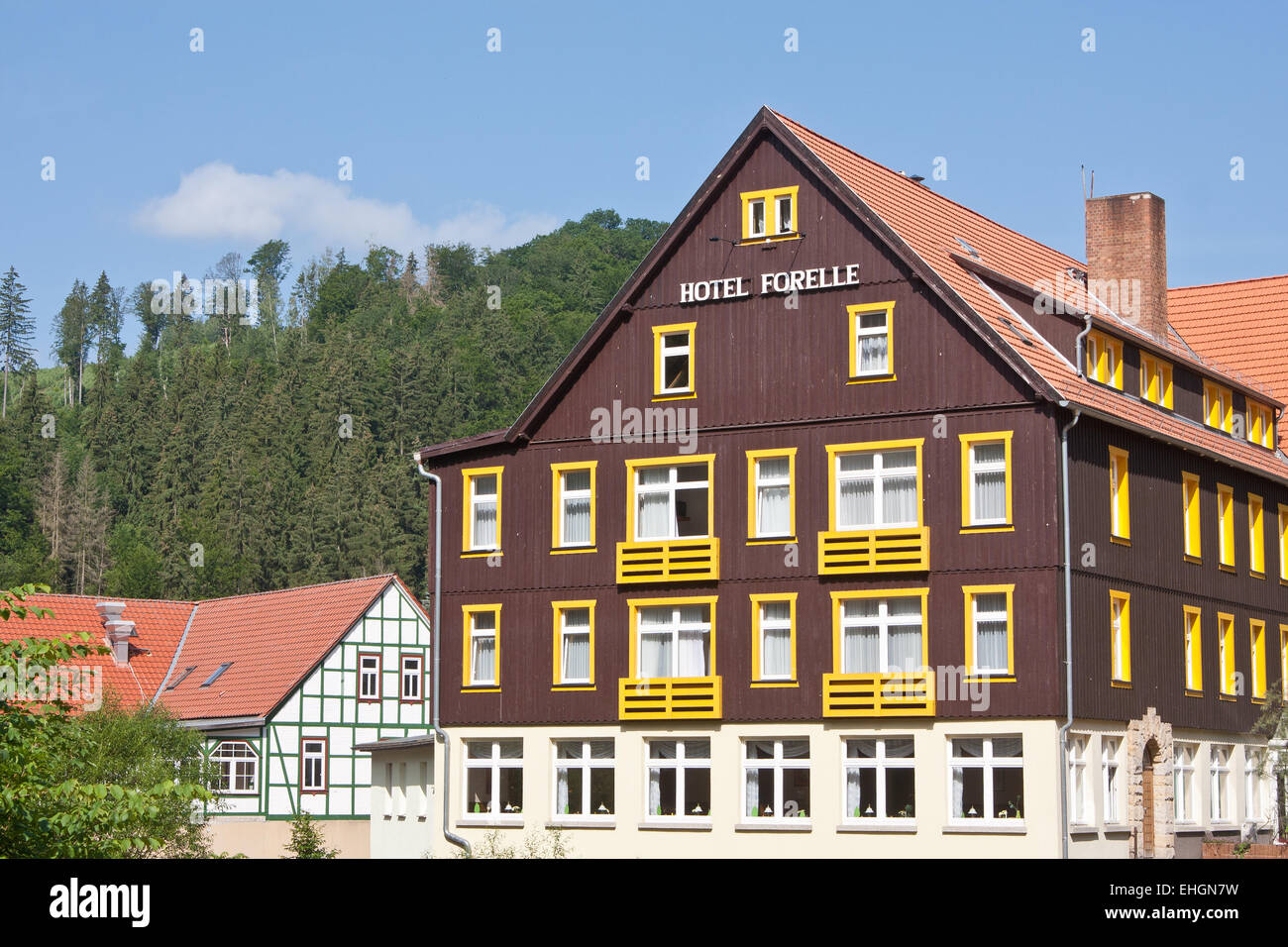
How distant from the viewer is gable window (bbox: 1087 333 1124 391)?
3709 centimetres

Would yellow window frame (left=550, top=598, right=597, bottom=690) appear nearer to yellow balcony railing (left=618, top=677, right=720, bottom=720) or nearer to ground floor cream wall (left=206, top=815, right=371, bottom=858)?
yellow balcony railing (left=618, top=677, right=720, bottom=720)

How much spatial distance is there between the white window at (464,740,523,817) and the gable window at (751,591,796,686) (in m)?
5.90

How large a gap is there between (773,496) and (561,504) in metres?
5.00

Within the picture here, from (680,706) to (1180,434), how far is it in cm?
1222

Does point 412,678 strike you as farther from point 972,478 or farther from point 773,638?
point 972,478

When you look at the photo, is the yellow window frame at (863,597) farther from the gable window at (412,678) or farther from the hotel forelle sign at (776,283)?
the gable window at (412,678)

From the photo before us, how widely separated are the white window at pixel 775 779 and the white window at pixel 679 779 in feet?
2.92

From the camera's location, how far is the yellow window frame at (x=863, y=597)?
34812mm

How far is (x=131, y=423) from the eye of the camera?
5226 inches

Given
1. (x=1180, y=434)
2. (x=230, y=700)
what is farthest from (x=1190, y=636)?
(x=230, y=700)

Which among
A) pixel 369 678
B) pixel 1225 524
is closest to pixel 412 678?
pixel 369 678

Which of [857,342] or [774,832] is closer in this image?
[774,832]

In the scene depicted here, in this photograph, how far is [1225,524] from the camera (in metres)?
41.4

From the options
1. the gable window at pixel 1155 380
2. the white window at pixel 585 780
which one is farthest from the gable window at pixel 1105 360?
the white window at pixel 585 780
